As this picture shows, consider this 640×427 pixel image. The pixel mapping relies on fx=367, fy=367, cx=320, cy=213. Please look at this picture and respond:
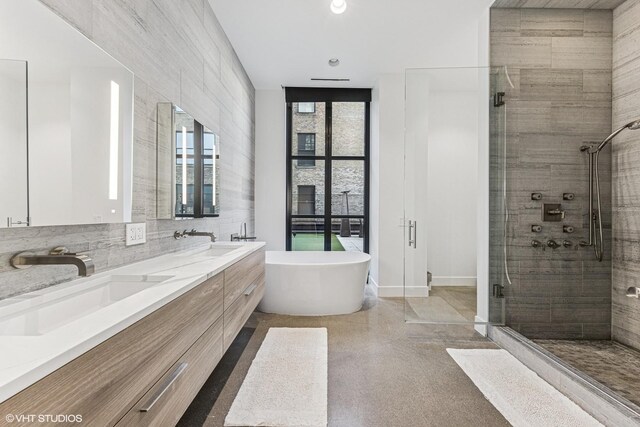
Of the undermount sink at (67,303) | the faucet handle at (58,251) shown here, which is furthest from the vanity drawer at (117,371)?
the faucet handle at (58,251)

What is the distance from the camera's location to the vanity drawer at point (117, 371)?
663 mm

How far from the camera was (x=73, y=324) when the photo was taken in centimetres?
85

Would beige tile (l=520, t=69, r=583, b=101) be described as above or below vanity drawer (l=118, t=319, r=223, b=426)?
above

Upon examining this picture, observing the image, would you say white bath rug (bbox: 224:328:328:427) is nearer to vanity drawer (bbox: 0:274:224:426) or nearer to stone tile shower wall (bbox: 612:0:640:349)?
vanity drawer (bbox: 0:274:224:426)

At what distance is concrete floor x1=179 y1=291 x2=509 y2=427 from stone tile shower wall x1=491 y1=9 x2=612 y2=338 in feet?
2.02

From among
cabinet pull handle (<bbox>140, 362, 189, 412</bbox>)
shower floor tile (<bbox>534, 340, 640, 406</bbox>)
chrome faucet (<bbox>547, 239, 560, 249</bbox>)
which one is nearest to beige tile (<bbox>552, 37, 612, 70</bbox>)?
chrome faucet (<bbox>547, 239, 560, 249</bbox>)

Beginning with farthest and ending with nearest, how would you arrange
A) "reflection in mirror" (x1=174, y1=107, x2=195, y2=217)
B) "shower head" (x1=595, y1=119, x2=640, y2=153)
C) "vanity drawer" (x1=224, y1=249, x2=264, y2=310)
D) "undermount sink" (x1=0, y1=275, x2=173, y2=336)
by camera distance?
1. "shower head" (x1=595, y1=119, x2=640, y2=153)
2. "reflection in mirror" (x1=174, y1=107, x2=195, y2=217)
3. "vanity drawer" (x1=224, y1=249, x2=264, y2=310)
4. "undermount sink" (x1=0, y1=275, x2=173, y2=336)

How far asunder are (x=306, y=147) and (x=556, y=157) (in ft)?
10.1

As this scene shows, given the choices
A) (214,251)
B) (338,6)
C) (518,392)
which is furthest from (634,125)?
(214,251)

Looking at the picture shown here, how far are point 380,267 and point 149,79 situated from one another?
326 cm

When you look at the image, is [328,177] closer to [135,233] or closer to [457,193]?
[457,193]

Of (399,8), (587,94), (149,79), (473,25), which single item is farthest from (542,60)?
(149,79)

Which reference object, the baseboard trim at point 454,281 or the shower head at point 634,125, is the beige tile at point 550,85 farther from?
the baseboard trim at point 454,281

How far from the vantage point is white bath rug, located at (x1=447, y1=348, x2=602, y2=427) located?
1806mm
